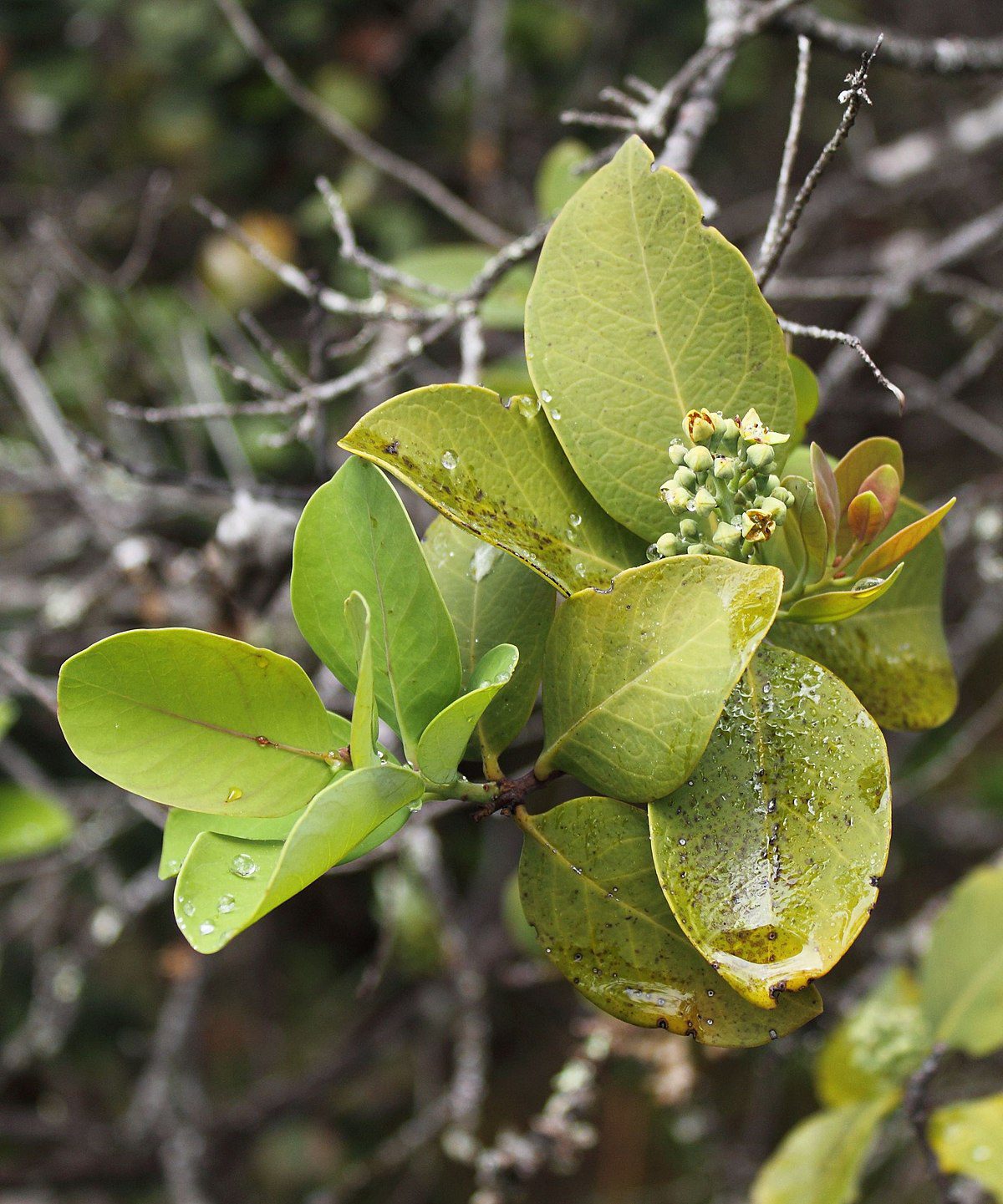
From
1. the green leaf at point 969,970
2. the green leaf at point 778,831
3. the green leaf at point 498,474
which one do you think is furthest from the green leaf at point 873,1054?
the green leaf at point 498,474

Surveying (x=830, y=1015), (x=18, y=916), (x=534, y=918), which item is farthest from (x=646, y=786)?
(x=18, y=916)

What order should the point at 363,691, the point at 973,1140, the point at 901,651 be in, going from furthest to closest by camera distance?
the point at 973,1140 → the point at 901,651 → the point at 363,691

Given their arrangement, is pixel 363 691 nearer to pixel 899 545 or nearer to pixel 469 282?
pixel 899 545

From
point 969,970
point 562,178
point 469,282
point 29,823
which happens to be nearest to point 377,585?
point 469,282

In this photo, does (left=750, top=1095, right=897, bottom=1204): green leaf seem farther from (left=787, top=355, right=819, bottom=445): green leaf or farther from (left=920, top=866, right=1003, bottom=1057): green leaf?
(left=787, top=355, right=819, bottom=445): green leaf

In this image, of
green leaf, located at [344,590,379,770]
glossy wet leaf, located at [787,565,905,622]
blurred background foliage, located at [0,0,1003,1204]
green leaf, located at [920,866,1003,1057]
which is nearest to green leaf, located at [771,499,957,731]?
glossy wet leaf, located at [787,565,905,622]

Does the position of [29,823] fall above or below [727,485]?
below

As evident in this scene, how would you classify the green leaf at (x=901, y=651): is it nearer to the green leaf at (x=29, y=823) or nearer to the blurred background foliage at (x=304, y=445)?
the blurred background foliage at (x=304, y=445)
